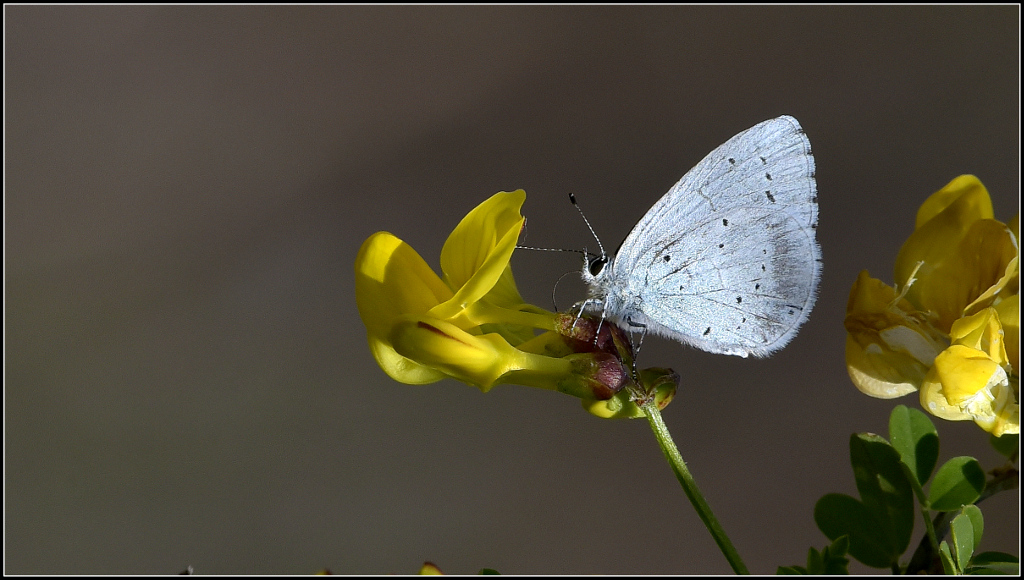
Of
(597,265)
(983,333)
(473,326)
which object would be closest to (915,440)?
(983,333)

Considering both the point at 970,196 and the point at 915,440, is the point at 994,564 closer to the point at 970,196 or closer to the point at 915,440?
the point at 915,440

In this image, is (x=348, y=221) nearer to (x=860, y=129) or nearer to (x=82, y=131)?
(x=82, y=131)

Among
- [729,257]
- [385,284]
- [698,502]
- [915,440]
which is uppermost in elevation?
[385,284]

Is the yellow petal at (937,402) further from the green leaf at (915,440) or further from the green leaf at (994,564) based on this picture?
the green leaf at (994,564)

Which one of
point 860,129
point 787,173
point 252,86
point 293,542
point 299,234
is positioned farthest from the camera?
point 252,86

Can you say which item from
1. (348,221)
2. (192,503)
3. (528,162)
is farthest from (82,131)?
(528,162)

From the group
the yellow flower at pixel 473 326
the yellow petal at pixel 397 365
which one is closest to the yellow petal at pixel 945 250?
the yellow flower at pixel 473 326

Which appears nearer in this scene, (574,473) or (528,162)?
(574,473)
